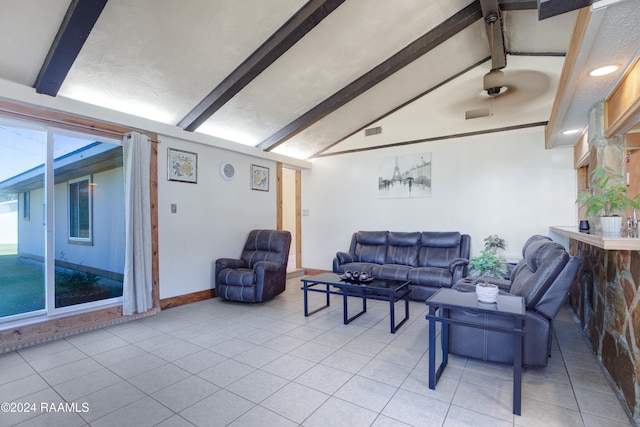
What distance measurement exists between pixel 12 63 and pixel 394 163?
16.7 feet

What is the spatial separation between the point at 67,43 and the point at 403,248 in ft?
16.0

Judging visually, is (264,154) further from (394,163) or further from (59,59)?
(59,59)

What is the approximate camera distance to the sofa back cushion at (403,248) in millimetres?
4953

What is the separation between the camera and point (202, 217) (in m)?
4.67

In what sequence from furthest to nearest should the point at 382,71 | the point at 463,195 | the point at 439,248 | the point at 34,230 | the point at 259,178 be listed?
1. the point at 259,178
2. the point at 463,195
3. the point at 439,248
4. the point at 382,71
5. the point at 34,230

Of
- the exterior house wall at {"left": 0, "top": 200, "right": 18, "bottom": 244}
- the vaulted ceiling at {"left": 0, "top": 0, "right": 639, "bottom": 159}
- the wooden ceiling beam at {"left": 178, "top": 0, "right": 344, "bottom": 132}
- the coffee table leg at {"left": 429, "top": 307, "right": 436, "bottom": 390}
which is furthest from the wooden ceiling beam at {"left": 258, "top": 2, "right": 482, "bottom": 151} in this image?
the exterior house wall at {"left": 0, "top": 200, "right": 18, "bottom": 244}

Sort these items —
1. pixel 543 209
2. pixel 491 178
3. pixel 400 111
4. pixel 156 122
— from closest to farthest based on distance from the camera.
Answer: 1. pixel 156 122
2. pixel 543 209
3. pixel 491 178
4. pixel 400 111

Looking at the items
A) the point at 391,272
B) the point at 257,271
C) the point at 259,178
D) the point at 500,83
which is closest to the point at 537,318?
the point at 391,272

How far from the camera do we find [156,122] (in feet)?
13.1

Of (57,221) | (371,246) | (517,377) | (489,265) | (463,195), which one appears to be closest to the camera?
(517,377)

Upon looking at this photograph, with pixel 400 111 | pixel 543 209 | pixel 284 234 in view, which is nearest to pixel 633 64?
pixel 543 209

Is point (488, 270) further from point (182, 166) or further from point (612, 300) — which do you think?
point (182, 166)

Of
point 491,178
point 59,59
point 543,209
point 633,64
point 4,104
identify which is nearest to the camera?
point 633,64

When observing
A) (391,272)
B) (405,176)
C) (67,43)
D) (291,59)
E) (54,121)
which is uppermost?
(291,59)
